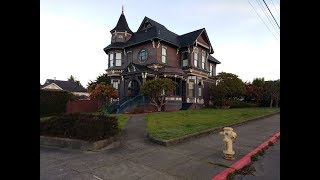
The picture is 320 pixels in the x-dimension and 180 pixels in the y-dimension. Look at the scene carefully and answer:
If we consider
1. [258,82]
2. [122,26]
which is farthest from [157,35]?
[258,82]

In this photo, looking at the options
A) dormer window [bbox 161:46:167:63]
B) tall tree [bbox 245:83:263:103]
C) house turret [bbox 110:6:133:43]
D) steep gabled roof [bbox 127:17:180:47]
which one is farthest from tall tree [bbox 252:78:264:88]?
house turret [bbox 110:6:133:43]

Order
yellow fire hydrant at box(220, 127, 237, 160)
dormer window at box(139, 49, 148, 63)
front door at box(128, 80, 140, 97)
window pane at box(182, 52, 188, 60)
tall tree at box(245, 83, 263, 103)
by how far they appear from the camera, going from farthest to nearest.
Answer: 1. tall tree at box(245, 83, 263, 103)
2. window pane at box(182, 52, 188, 60)
3. dormer window at box(139, 49, 148, 63)
4. front door at box(128, 80, 140, 97)
5. yellow fire hydrant at box(220, 127, 237, 160)

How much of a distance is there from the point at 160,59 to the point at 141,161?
70.5 ft

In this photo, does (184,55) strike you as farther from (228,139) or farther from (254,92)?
(228,139)

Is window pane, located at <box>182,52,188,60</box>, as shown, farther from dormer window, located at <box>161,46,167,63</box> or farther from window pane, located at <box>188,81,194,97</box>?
window pane, located at <box>188,81,194,97</box>

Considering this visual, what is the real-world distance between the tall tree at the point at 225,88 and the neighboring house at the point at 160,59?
1708 millimetres

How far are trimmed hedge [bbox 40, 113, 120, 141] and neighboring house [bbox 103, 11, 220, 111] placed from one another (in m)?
16.2

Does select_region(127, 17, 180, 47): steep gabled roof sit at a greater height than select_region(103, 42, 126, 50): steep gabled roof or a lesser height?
greater

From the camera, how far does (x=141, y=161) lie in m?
7.11

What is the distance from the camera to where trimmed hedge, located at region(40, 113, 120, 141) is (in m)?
8.62

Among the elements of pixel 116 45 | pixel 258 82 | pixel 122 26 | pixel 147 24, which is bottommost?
pixel 258 82
